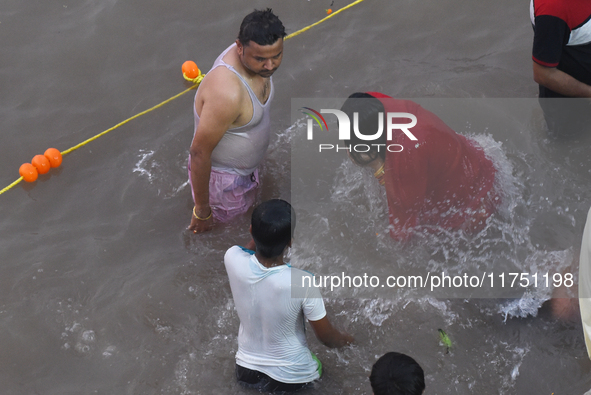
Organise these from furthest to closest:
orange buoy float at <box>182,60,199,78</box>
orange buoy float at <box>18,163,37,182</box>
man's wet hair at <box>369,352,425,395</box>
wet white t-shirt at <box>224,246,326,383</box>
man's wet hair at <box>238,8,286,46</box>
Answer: orange buoy float at <box>182,60,199,78</box> < orange buoy float at <box>18,163,37,182</box> < man's wet hair at <box>238,8,286,46</box> < wet white t-shirt at <box>224,246,326,383</box> < man's wet hair at <box>369,352,425,395</box>

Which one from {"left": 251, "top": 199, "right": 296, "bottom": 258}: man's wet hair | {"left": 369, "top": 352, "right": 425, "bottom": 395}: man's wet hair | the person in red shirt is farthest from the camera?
the person in red shirt

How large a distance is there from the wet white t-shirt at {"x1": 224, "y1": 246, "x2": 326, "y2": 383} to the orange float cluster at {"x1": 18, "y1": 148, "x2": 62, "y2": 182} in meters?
2.70

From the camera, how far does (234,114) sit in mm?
3262

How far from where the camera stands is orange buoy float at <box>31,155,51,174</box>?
4523mm

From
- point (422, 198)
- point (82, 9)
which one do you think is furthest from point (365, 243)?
point (82, 9)

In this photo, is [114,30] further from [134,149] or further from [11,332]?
[11,332]

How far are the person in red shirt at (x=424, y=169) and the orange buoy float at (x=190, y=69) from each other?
271 centimetres

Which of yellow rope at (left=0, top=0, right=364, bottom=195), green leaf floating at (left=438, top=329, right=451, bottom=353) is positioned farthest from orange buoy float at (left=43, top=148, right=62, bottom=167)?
green leaf floating at (left=438, top=329, right=451, bottom=353)

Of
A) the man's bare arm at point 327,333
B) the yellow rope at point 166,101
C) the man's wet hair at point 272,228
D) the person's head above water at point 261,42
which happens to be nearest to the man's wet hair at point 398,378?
the man's bare arm at point 327,333

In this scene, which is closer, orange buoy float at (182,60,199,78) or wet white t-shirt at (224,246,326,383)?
wet white t-shirt at (224,246,326,383)

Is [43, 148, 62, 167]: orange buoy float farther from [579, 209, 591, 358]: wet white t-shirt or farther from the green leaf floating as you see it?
[579, 209, 591, 358]: wet white t-shirt

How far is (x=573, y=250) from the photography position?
375 centimetres

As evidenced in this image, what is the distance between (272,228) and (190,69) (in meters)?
3.36

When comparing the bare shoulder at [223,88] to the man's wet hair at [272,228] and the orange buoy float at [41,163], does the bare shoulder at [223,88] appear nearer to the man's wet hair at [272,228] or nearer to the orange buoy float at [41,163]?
the man's wet hair at [272,228]
